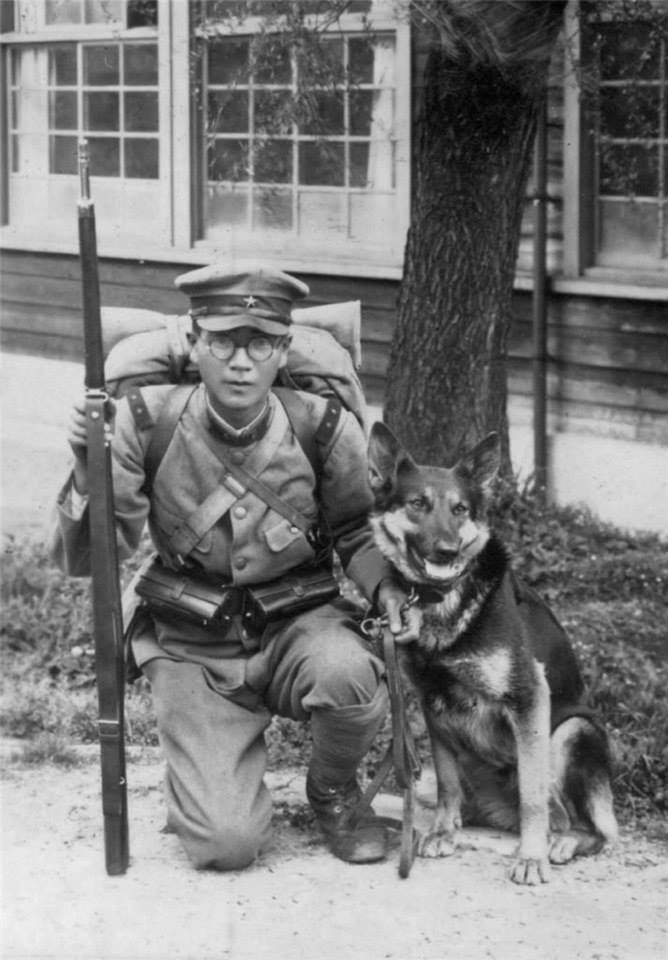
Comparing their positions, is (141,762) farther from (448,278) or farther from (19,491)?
(19,491)

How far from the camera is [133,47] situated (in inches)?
391

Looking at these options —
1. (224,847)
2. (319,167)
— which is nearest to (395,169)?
(319,167)

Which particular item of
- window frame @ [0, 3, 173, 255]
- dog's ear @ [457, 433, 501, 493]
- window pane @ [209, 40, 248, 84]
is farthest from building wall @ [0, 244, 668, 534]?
dog's ear @ [457, 433, 501, 493]

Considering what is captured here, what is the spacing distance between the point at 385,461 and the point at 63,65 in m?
7.21

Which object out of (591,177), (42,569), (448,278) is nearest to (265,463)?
(448,278)

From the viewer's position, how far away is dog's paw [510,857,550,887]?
3971 mm

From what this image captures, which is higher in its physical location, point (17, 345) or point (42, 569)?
point (17, 345)

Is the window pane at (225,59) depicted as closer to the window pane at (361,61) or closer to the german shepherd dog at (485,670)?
the window pane at (361,61)

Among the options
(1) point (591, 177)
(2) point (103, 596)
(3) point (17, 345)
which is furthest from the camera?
(3) point (17, 345)

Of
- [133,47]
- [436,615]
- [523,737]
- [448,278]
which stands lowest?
[523,737]

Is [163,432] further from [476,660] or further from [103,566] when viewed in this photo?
[476,660]

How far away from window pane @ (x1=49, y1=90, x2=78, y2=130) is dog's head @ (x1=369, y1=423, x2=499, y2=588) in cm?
702

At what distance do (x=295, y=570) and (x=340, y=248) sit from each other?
4932mm

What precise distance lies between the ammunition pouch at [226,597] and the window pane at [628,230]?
13.5 feet
